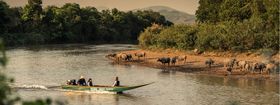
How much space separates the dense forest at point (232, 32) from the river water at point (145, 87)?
10076 millimetres

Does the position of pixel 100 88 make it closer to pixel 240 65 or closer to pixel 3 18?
pixel 240 65

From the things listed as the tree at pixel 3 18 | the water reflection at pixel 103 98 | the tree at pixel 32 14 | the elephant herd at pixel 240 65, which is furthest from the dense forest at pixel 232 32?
the tree at pixel 32 14

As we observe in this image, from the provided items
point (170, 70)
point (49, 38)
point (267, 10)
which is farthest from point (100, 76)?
point (49, 38)

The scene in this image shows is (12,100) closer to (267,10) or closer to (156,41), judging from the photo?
(267,10)

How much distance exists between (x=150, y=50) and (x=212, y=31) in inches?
421

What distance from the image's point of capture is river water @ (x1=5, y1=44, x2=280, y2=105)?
108ft

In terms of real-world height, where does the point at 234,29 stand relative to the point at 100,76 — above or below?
above

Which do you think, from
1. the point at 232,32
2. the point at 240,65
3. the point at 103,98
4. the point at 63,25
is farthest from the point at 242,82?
the point at 63,25

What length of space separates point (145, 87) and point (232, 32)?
853 inches

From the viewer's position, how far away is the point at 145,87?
126 feet

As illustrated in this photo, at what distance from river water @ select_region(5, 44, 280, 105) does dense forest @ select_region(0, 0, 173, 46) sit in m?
49.8

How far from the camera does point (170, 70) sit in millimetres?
49219

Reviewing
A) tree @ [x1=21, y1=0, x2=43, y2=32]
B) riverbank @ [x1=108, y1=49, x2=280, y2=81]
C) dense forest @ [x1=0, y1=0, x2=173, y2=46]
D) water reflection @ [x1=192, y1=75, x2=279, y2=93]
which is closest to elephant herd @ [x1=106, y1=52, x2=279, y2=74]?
riverbank @ [x1=108, y1=49, x2=280, y2=81]

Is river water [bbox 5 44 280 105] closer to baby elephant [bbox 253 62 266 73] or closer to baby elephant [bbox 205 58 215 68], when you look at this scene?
baby elephant [bbox 253 62 266 73]
